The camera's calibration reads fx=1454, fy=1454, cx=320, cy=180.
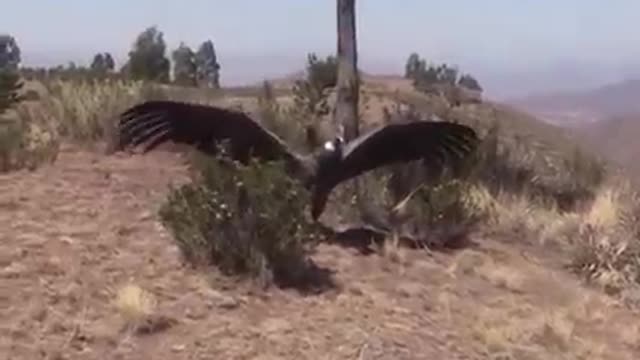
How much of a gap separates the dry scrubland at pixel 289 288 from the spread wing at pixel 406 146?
456mm

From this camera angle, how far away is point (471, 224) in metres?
14.4

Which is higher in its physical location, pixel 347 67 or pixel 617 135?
pixel 347 67

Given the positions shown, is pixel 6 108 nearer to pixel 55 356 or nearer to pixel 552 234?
pixel 552 234

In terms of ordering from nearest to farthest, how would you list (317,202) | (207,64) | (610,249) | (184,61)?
1. (317,202)
2. (610,249)
3. (184,61)
4. (207,64)

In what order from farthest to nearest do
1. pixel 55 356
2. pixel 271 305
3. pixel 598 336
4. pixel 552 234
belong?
1. pixel 552 234
2. pixel 598 336
3. pixel 271 305
4. pixel 55 356

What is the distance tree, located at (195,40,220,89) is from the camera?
162 ft

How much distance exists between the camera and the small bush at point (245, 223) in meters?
11.6

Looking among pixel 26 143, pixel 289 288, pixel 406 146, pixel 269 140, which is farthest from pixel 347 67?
pixel 289 288

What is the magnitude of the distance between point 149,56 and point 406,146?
1146 inches

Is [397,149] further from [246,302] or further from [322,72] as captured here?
[322,72]

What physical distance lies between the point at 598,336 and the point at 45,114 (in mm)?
9029

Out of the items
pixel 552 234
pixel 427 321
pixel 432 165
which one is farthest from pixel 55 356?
pixel 552 234

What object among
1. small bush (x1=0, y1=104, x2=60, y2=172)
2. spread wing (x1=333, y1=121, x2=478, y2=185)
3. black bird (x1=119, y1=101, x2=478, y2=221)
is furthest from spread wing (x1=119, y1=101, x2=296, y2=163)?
small bush (x1=0, y1=104, x2=60, y2=172)

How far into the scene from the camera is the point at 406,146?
1375 cm
